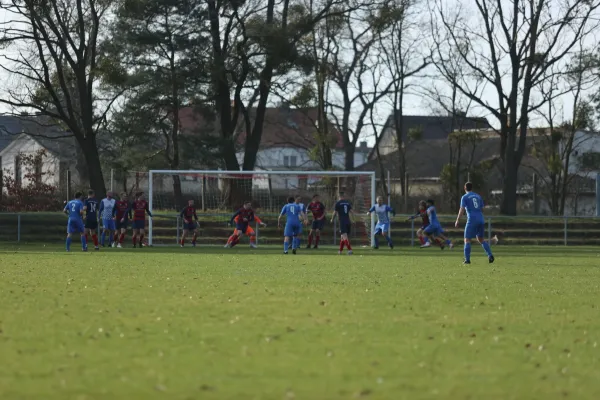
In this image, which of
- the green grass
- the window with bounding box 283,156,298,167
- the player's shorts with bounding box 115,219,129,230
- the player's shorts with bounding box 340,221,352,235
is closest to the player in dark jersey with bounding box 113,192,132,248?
the player's shorts with bounding box 115,219,129,230

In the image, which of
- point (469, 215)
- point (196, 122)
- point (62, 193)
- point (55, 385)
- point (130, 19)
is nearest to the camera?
point (55, 385)

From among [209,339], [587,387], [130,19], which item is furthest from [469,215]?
[130,19]

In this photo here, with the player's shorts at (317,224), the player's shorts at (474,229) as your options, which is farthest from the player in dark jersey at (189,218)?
the player's shorts at (474,229)

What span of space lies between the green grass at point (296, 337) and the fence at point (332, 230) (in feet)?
73.9

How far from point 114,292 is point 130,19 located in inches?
1112

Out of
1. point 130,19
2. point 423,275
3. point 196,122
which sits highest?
point 130,19

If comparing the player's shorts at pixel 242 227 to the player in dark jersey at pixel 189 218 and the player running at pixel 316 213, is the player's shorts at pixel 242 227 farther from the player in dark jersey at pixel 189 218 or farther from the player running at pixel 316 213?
the player in dark jersey at pixel 189 218

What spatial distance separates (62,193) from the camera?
159 feet

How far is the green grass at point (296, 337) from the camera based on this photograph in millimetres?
7332

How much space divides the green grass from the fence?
22.5 meters

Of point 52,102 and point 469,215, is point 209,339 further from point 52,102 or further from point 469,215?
point 52,102

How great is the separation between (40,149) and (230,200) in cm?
2430

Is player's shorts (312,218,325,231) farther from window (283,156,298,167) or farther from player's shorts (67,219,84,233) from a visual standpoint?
window (283,156,298,167)

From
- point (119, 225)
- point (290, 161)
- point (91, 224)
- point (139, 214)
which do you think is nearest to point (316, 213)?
point (139, 214)
